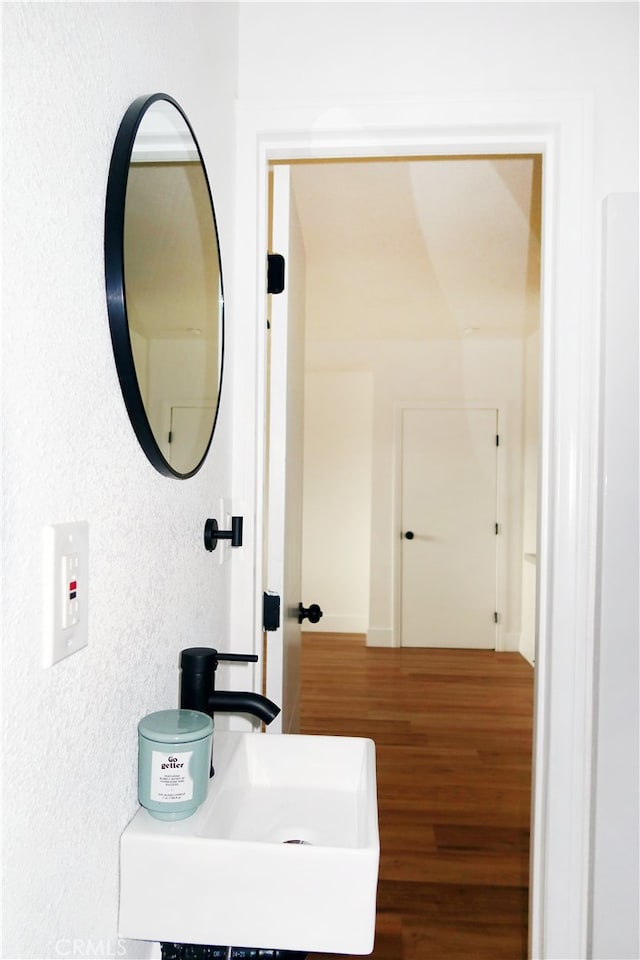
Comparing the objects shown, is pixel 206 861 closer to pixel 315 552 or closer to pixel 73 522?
pixel 73 522

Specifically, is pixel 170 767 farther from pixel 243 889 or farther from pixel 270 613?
pixel 270 613

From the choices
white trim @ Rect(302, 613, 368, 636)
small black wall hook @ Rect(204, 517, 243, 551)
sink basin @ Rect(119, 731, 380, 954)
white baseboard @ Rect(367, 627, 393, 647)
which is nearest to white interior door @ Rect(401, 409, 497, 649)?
white baseboard @ Rect(367, 627, 393, 647)

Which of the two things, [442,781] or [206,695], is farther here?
[442,781]

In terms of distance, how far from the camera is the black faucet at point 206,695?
0.98 m

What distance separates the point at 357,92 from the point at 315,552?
4.83m

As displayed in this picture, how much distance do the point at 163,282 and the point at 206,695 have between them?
0.59m

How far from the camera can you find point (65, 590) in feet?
2.03

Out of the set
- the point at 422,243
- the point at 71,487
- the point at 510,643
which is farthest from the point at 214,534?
the point at 510,643

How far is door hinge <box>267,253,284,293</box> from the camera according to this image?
158cm

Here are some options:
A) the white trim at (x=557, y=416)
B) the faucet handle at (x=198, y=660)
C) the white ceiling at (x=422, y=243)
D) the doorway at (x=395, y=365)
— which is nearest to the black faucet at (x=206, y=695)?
the faucet handle at (x=198, y=660)

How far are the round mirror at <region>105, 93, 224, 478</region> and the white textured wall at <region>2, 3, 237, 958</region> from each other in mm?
20

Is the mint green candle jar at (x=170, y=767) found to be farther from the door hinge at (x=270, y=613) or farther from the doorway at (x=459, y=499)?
the doorway at (x=459, y=499)

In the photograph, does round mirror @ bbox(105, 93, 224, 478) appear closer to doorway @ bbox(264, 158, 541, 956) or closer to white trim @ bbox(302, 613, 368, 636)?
doorway @ bbox(264, 158, 541, 956)

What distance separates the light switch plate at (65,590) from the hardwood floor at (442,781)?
1.75 metres
